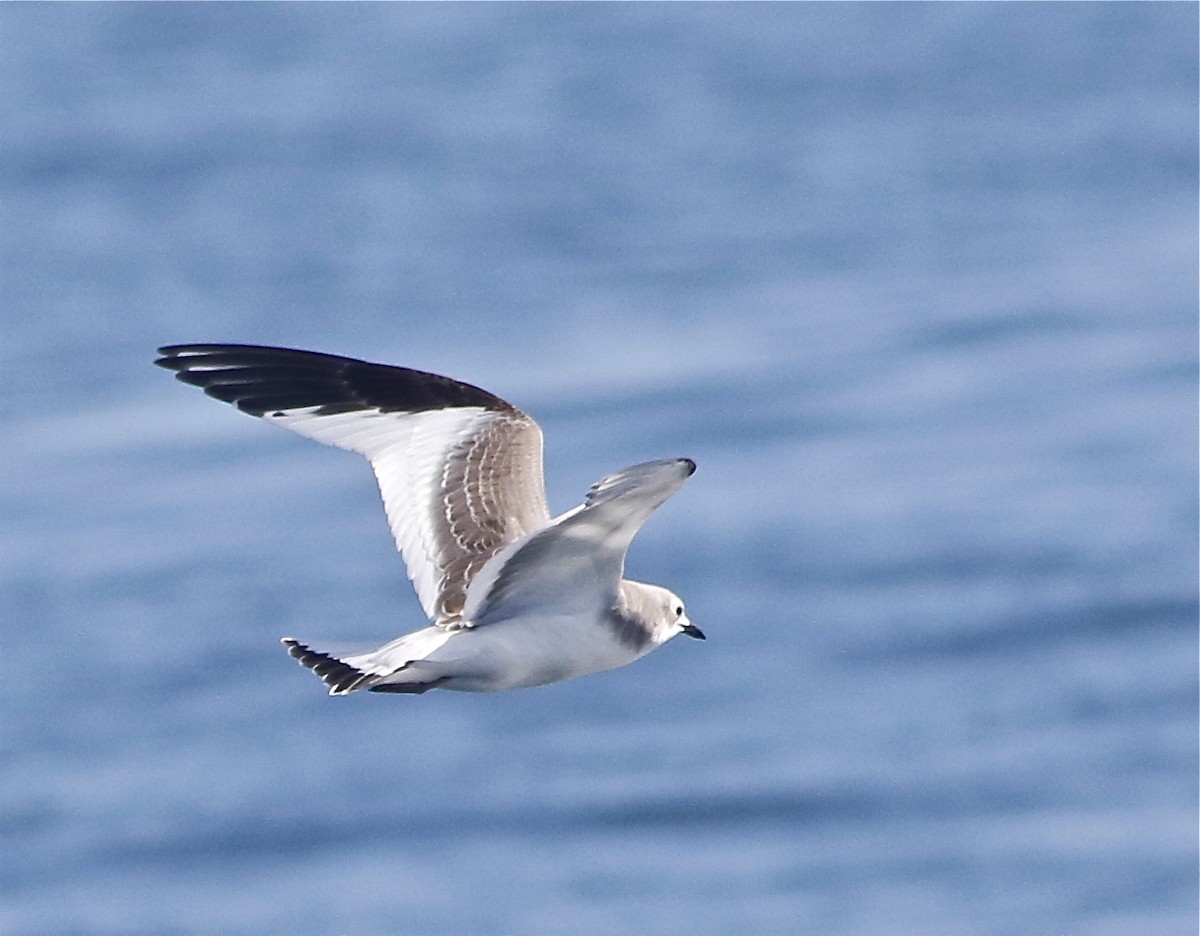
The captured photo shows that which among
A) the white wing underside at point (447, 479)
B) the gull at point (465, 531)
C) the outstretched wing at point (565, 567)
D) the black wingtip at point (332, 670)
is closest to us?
the outstretched wing at point (565, 567)

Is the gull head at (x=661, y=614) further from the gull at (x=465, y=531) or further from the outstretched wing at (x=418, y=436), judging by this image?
the outstretched wing at (x=418, y=436)

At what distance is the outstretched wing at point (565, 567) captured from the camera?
8500mm

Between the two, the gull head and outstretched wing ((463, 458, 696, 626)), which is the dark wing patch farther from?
outstretched wing ((463, 458, 696, 626))

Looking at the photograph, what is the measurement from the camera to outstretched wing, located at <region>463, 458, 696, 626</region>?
8500 millimetres

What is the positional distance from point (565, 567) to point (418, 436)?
1.33 m

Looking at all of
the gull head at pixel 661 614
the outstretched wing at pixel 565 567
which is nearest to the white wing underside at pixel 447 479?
the outstretched wing at pixel 565 567

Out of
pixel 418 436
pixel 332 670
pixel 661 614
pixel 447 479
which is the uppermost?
pixel 418 436

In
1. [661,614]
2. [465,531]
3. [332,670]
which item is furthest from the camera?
[465,531]

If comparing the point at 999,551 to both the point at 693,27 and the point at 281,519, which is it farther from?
the point at 693,27

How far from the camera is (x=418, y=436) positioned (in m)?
10.1

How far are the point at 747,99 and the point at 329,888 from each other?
48.4 ft

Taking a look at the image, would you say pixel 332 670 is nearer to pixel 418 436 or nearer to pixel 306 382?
pixel 418 436

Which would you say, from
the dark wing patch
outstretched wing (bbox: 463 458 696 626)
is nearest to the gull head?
outstretched wing (bbox: 463 458 696 626)

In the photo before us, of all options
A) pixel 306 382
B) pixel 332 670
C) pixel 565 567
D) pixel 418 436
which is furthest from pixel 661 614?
pixel 306 382
